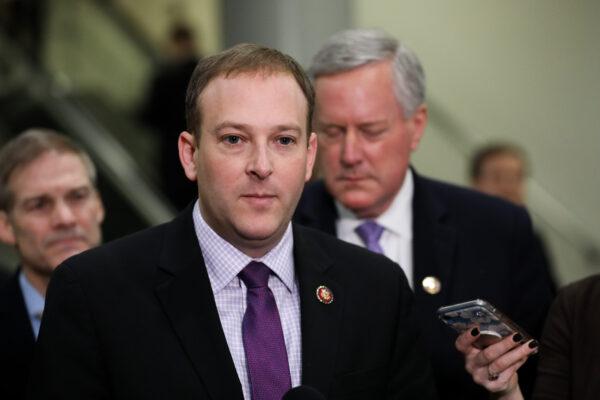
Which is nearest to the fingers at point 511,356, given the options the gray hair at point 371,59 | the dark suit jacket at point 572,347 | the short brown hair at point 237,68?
the dark suit jacket at point 572,347

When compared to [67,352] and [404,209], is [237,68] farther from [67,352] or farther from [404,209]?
[404,209]

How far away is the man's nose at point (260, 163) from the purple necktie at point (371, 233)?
1204 millimetres

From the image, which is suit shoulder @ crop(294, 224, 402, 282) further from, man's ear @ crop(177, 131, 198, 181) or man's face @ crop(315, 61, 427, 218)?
man's face @ crop(315, 61, 427, 218)

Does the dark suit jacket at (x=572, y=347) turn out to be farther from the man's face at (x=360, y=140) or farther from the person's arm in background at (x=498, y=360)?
the man's face at (x=360, y=140)

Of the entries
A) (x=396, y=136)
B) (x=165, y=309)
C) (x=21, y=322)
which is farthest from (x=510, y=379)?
(x=21, y=322)

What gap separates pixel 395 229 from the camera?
388 cm

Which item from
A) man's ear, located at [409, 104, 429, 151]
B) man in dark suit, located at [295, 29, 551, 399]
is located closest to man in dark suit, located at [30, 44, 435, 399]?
man in dark suit, located at [295, 29, 551, 399]

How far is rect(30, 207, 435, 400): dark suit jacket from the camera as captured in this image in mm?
2629

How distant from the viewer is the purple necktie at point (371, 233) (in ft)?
12.6

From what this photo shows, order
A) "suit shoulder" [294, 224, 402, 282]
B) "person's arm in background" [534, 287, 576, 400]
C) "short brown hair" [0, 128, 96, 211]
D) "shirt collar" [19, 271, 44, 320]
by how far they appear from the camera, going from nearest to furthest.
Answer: "suit shoulder" [294, 224, 402, 282]
"person's arm in background" [534, 287, 576, 400]
"shirt collar" [19, 271, 44, 320]
"short brown hair" [0, 128, 96, 211]

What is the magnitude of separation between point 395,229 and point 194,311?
1.30m

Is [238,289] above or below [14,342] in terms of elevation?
above

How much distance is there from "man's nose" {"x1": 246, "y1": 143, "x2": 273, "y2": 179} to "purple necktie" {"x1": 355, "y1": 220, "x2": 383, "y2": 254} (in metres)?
1.20

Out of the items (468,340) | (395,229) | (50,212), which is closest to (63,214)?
(50,212)
